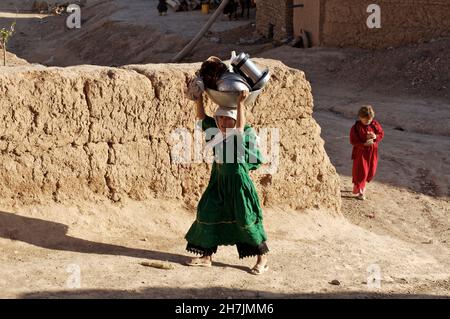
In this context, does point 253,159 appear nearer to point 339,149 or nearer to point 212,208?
point 212,208

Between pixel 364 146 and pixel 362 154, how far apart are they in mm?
86

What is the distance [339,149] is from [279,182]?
145 inches

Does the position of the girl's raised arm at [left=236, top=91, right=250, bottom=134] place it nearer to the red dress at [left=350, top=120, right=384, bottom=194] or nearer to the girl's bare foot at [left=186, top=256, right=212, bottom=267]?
the girl's bare foot at [left=186, top=256, right=212, bottom=267]

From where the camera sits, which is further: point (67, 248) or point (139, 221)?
point (139, 221)

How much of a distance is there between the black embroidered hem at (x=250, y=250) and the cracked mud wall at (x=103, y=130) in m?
1.21

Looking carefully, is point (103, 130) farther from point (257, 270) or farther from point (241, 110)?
point (257, 270)

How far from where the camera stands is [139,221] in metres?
7.69

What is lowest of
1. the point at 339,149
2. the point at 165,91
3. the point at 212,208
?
the point at 339,149

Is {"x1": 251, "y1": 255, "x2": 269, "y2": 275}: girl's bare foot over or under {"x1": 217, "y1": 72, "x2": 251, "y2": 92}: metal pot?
under

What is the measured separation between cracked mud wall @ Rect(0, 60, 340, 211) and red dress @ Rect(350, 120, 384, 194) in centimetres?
184

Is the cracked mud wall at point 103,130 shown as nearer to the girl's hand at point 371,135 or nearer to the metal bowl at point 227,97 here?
the metal bowl at point 227,97

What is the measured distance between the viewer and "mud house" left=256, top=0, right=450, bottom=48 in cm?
1839

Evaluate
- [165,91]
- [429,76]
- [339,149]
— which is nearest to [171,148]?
[165,91]

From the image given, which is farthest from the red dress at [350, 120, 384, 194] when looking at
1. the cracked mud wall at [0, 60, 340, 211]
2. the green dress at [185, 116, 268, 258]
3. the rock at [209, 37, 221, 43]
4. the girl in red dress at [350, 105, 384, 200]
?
the rock at [209, 37, 221, 43]
